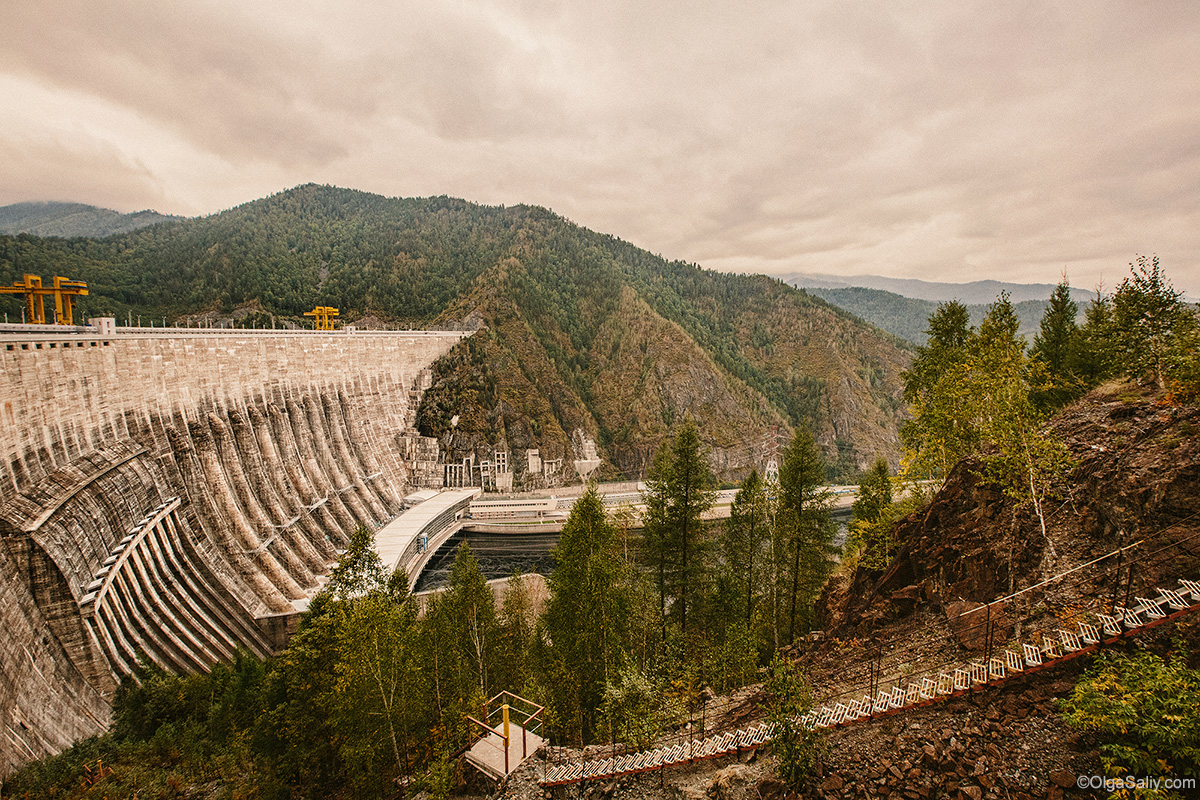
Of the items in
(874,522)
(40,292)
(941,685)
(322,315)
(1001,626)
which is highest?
(322,315)

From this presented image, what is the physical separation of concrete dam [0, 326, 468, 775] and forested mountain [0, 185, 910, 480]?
119 feet

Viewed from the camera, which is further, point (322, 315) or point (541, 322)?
point (541, 322)

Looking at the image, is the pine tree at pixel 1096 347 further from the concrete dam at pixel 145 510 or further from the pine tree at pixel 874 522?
the concrete dam at pixel 145 510

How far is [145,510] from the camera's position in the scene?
109ft

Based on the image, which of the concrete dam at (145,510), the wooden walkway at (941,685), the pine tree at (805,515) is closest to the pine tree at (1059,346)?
the pine tree at (805,515)

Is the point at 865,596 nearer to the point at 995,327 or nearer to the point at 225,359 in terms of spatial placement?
the point at 995,327

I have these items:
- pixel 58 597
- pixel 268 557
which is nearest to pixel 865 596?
pixel 58 597

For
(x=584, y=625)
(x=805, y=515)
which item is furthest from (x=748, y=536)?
(x=584, y=625)

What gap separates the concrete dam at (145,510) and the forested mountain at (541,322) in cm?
3622

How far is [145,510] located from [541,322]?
109605 millimetres

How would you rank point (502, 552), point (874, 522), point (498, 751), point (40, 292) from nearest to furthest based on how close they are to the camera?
1. point (498, 751)
2. point (874, 522)
3. point (40, 292)
4. point (502, 552)

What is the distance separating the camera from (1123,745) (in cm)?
842

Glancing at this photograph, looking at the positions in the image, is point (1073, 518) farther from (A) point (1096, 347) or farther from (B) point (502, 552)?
(B) point (502, 552)

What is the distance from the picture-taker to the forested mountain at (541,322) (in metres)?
105
